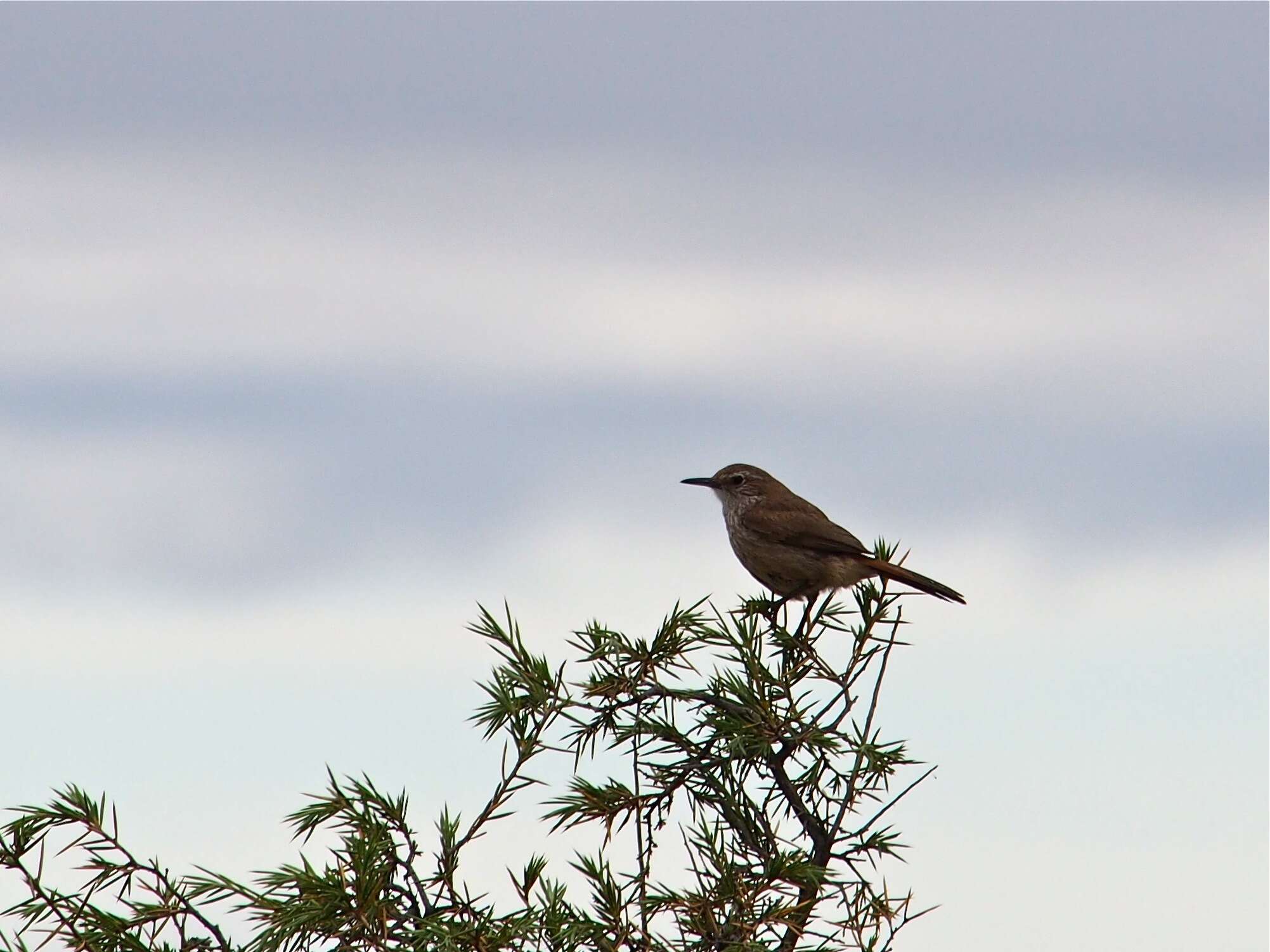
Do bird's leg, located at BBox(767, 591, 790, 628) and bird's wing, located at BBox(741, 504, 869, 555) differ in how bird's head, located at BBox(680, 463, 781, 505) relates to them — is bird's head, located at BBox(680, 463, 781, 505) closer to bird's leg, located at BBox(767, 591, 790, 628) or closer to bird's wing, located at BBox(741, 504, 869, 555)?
bird's wing, located at BBox(741, 504, 869, 555)

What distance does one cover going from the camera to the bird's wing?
347 inches

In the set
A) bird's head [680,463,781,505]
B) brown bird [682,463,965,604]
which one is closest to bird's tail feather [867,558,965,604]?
brown bird [682,463,965,604]

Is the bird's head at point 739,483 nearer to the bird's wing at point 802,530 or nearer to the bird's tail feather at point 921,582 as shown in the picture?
the bird's wing at point 802,530

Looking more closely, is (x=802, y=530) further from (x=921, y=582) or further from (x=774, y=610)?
(x=774, y=610)

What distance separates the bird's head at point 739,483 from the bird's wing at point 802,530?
26cm

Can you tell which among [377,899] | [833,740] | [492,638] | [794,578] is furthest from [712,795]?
[794,578]

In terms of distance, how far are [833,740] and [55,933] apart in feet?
8.32

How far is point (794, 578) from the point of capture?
29.8ft

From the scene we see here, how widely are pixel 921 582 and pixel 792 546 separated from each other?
0.88 m

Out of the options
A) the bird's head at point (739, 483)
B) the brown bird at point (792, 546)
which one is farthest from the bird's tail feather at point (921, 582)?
→ the bird's head at point (739, 483)

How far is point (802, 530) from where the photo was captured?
9.10m

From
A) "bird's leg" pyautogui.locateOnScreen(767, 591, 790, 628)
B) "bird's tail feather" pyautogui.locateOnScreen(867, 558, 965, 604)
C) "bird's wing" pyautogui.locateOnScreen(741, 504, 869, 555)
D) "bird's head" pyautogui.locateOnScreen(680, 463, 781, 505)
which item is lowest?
"bird's leg" pyautogui.locateOnScreen(767, 591, 790, 628)

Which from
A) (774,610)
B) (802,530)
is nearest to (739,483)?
(802,530)

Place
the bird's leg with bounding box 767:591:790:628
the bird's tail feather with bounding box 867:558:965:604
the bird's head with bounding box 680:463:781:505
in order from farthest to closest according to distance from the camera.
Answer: the bird's head with bounding box 680:463:781:505, the bird's tail feather with bounding box 867:558:965:604, the bird's leg with bounding box 767:591:790:628
